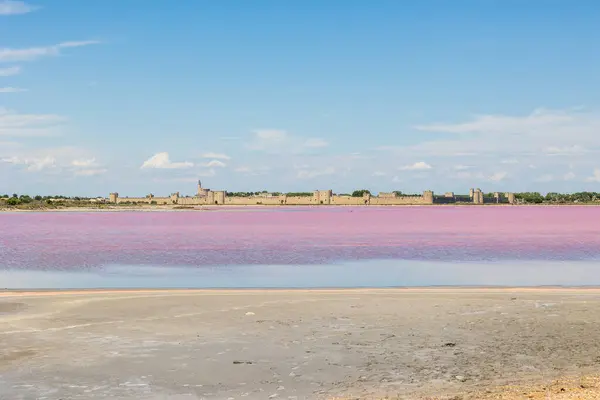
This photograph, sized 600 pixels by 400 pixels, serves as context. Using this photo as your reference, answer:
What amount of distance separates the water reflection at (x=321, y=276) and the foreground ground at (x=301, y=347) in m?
4.27

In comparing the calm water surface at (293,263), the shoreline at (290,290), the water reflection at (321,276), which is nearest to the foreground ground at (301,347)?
the shoreline at (290,290)

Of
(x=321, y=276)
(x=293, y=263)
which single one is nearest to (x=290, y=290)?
(x=321, y=276)

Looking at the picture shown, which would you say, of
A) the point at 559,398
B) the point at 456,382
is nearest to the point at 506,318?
the point at 456,382

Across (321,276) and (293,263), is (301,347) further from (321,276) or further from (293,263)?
(293,263)

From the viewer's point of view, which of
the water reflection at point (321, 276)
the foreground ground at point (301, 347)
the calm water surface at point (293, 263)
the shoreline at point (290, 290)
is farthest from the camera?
the calm water surface at point (293, 263)

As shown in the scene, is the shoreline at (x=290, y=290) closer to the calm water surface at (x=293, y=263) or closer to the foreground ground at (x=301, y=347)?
the foreground ground at (x=301, y=347)

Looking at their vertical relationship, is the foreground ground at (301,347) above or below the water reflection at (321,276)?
above

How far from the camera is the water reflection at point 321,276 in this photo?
22.6 m

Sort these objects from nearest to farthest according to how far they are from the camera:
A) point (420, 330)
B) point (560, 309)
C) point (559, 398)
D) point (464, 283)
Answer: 1. point (559, 398)
2. point (420, 330)
3. point (560, 309)
4. point (464, 283)

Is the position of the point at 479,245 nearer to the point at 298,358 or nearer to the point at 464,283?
the point at 464,283

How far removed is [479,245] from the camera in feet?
138

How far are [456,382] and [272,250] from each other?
28575 millimetres

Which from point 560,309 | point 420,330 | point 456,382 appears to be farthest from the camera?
point 560,309

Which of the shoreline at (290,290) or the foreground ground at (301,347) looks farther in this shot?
the shoreline at (290,290)
